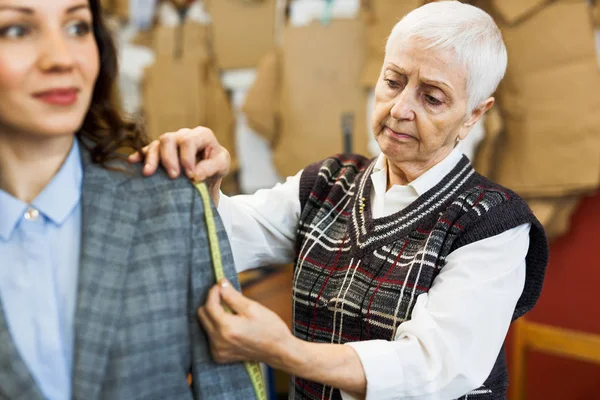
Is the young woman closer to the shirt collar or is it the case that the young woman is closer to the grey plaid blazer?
the grey plaid blazer

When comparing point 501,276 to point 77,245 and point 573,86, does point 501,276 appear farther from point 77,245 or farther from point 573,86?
point 573,86

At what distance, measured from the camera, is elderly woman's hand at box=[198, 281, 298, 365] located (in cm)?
70

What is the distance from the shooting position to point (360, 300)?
3.05ft

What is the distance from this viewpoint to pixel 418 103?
0.95m

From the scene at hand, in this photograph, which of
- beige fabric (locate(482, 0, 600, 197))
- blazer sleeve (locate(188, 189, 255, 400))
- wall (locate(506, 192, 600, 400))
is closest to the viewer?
blazer sleeve (locate(188, 189, 255, 400))

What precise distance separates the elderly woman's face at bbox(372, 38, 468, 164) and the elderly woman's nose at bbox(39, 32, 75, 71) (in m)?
0.49

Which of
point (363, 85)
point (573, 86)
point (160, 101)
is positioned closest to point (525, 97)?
point (573, 86)

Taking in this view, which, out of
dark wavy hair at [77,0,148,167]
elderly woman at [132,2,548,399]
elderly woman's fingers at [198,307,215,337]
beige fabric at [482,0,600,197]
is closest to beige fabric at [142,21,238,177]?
beige fabric at [482,0,600,197]

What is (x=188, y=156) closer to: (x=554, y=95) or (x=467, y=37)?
(x=467, y=37)

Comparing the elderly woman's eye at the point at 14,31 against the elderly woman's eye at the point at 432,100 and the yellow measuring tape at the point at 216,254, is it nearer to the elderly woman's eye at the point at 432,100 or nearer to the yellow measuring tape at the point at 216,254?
the yellow measuring tape at the point at 216,254

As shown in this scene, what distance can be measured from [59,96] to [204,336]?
304 millimetres

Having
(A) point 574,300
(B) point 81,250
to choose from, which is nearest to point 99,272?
(B) point 81,250

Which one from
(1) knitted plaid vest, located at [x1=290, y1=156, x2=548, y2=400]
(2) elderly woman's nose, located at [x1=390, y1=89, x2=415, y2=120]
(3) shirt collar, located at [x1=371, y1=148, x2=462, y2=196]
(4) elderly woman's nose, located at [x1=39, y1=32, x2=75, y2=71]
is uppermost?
(4) elderly woman's nose, located at [x1=39, y1=32, x2=75, y2=71]

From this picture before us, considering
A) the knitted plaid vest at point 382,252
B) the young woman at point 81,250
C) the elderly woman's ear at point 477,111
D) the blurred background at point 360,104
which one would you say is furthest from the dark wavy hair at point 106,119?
the blurred background at point 360,104
